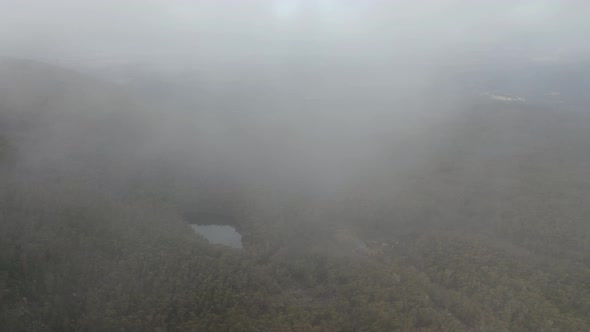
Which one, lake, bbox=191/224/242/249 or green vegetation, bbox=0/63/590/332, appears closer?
green vegetation, bbox=0/63/590/332

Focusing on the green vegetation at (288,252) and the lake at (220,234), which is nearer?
the green vegetation at (288,252)

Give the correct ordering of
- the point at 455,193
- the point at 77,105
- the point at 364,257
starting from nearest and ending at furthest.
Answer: the point at 364,257 → the point at 455,193 → the point at 77,105

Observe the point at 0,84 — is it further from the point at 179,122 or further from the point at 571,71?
the point at 571,71

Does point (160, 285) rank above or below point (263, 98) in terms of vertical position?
below

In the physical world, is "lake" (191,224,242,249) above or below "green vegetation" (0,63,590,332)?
below

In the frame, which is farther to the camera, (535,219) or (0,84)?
(0,84)

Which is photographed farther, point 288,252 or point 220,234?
point 220,234

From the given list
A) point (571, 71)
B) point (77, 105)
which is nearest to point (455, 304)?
point (77, 105)

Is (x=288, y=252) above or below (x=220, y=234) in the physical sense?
above
